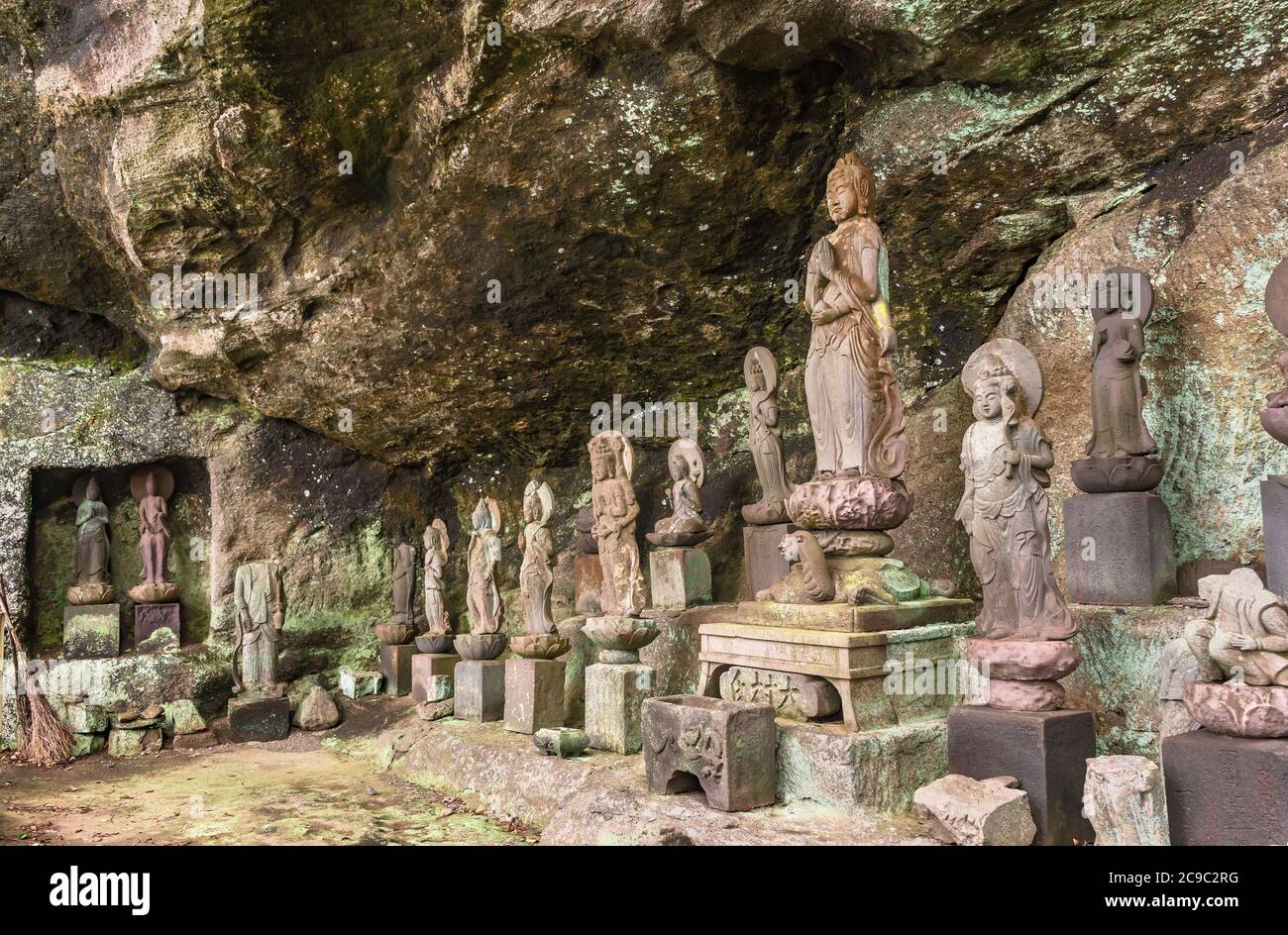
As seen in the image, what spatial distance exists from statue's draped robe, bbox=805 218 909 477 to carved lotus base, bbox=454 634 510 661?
3355 mm

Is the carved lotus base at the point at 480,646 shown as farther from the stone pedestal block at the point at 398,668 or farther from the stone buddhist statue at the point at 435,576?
the stone pedestal block at the point at 398,668

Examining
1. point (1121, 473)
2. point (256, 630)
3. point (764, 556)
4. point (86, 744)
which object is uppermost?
point (1121, 473)

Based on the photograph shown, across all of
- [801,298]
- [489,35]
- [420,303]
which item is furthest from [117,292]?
[801,298]

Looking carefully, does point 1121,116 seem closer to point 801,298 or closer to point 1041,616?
point 801,298

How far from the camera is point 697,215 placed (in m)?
7.64

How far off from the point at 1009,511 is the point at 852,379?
116cm

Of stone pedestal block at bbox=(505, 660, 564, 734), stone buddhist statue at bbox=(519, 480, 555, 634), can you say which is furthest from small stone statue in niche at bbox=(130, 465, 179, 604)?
stone pedestal block at bbox=(505, 660, 564, 734)

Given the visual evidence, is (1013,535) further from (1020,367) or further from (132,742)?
(132,742)

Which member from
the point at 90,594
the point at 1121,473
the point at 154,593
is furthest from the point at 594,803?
the point at 90,594

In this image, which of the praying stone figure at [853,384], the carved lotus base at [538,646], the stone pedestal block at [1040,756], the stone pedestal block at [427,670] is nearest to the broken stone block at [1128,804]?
the stone pedestal block at [1040,756]

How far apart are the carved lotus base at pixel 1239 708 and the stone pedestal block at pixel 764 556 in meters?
4.00

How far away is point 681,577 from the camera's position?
7805 mm

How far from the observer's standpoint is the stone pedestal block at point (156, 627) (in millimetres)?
9727

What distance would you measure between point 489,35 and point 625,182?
4.68 ft
